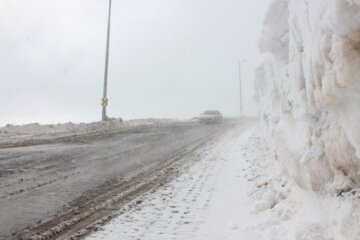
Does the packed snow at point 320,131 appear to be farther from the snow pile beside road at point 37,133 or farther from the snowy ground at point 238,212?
the snow pile beside road at point 37,133

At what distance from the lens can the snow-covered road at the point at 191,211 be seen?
4953 mm

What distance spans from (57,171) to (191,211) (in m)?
4.16

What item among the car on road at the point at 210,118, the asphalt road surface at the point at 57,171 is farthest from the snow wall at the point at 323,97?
the car on road at the point at 210,118

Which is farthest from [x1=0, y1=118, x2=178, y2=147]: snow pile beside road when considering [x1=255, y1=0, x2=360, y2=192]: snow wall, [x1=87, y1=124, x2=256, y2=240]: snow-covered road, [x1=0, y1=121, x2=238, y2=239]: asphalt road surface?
[x1=255, y1=0, x2=360, y2=192]: snow wall

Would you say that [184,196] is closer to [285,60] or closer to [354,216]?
[285,60]

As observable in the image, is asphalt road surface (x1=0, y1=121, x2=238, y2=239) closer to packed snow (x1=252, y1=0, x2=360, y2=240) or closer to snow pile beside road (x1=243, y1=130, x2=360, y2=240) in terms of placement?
snow pile beside road (x1=243, y1=130, x2=360, y2=240)

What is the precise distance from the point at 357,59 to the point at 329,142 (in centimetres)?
118

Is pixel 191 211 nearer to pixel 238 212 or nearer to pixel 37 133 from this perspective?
pixel 238 212

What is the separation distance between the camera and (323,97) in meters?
3.88

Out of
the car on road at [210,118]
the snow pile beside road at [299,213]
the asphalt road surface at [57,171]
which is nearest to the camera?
the snow pile beside road at [299,213]

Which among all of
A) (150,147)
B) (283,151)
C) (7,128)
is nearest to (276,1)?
(283,151)

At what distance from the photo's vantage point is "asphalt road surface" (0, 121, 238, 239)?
5836 millimetres

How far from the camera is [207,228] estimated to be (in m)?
5.20

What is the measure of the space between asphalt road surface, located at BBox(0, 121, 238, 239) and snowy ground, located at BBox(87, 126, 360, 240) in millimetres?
1208
